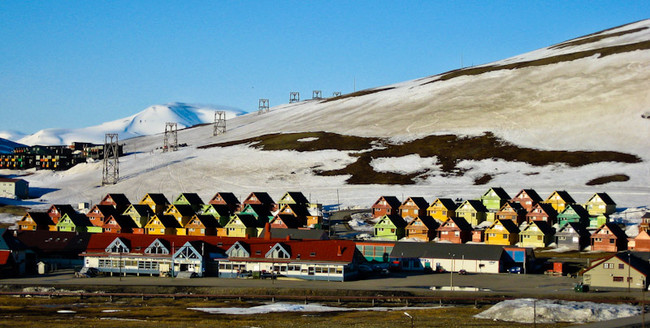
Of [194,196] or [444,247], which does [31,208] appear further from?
[444,247]

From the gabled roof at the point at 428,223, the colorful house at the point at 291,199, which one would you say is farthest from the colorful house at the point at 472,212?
the colorful house at the point at 291,199

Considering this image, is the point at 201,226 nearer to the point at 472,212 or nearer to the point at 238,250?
the point at 238,250

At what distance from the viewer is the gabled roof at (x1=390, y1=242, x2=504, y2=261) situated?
8688 cm

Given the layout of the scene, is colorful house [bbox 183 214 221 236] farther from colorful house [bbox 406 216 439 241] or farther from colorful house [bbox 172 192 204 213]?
colorful house [bbox 406 216 439 241]

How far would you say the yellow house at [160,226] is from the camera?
115m

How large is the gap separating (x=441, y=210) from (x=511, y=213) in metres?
11.1

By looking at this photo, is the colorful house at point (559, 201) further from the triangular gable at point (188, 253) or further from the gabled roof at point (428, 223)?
the triangular gable at point (188, 253)

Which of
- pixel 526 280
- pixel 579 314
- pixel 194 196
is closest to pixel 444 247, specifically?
pixel 526 280

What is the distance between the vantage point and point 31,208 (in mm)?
145125

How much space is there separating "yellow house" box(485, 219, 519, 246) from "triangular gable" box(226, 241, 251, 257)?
Result: 3545 cm

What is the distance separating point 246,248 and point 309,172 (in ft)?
328

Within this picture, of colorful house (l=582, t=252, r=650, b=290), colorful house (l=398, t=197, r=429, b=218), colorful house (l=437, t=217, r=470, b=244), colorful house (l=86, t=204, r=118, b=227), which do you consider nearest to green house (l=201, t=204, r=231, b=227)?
colorful house (l=86, t=204, r=118, b=227)

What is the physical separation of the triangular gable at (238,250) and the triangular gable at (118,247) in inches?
416

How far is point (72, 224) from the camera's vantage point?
388 feet
